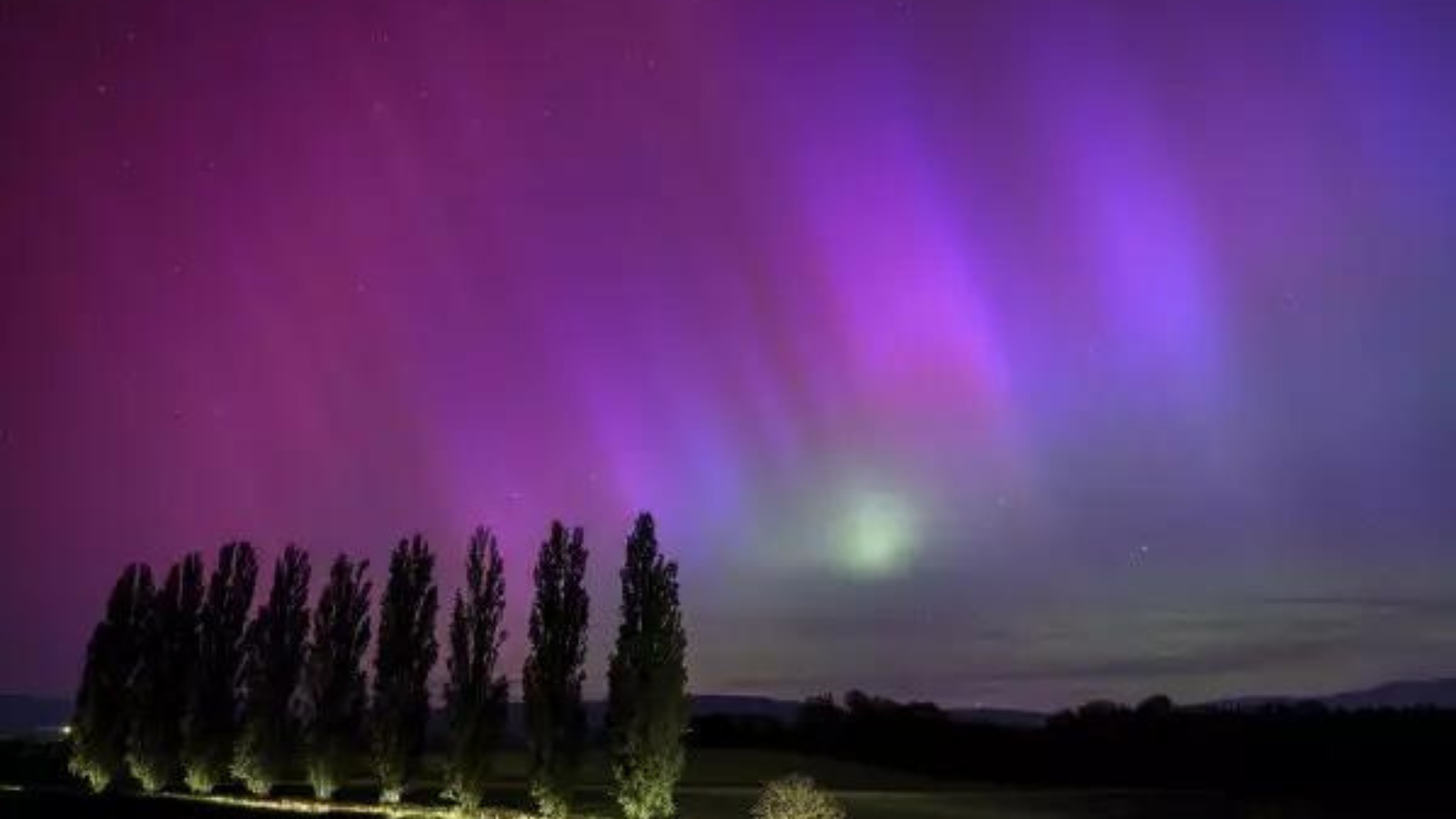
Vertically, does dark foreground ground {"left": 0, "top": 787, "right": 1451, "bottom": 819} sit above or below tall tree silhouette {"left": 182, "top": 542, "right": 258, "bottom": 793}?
below

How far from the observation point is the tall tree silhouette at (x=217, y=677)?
5112 centimetres

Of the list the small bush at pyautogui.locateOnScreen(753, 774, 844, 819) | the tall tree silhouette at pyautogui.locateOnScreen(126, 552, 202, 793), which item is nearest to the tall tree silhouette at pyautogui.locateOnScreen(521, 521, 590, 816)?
the small bush at pyautogui.locateOnScreen(753, 774, 844, 819)

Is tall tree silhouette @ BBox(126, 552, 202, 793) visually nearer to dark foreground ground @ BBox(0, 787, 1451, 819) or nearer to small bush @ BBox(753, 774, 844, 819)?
dark foreground ground @ BBox(0, 787, 1451, 819)

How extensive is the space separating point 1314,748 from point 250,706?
166ft

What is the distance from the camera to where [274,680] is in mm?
51312

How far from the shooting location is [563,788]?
126ft

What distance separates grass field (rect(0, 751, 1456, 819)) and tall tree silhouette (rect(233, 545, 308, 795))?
174cm

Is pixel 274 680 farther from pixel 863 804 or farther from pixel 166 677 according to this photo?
pixel 863 804

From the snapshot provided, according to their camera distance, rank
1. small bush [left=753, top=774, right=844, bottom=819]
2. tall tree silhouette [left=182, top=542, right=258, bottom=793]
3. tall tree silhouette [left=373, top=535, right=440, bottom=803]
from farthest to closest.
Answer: tall tree silhouette [left=182, top=542, right=258, bottom=793]
tall tree silhouette [left=373, top=535, right=440, bottom=803]
small bush [left=753, top=774, right=844, bottom=819]

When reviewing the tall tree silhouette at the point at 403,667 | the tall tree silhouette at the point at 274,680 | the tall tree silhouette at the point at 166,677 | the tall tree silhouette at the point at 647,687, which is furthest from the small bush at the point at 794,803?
the tall tree silhouette at the point at 166,677

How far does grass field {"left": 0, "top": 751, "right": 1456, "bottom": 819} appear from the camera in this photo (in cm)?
3897

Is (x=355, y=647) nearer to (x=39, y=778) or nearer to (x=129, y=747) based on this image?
(x=129, y=747)

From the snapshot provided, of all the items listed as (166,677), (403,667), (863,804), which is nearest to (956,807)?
(863,804)

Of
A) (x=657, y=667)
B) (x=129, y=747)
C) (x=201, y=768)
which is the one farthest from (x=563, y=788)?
(x=129, y=747)
